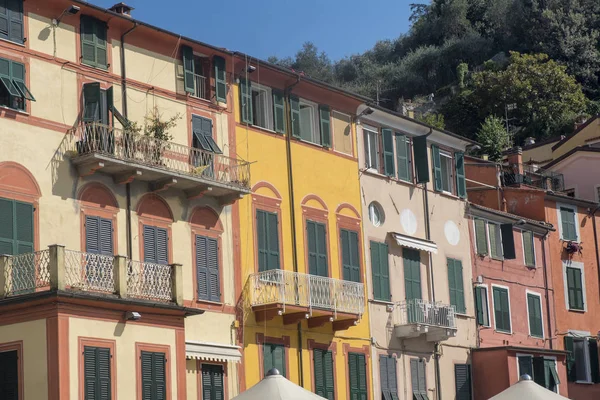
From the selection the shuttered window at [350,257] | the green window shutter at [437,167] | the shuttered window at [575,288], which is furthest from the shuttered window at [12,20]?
the shuttered window at [575,288]

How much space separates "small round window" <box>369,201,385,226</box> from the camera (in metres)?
37.4

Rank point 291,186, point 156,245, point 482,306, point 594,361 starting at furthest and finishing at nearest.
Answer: point 594,361, point 482,306, point 291,186, point 156,245

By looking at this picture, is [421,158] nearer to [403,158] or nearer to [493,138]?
[403,158]

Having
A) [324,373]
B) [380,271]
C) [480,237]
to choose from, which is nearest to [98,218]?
[324,373]

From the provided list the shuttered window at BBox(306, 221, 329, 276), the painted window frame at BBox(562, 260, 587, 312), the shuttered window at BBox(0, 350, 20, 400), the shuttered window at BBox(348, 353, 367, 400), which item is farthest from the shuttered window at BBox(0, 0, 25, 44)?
the painted window frame at BBox(562, 260, 587, 312)

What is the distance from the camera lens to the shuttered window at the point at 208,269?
30875mm

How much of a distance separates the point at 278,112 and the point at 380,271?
5.66m

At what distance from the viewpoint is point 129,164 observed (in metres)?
28.6

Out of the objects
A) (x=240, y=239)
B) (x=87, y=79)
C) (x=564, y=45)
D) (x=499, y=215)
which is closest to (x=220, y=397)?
(x=240, y=239)

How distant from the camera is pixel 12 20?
2800 centimetres

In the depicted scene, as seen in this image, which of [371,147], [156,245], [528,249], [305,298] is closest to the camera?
[156,245]

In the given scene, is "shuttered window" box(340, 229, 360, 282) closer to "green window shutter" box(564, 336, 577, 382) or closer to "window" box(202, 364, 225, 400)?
"window" box(202, 364, 225, 400)

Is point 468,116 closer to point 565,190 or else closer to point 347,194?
point 565,190

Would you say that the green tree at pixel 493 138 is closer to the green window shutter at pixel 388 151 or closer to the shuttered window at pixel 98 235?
the green window shutter at pixel 388 151
